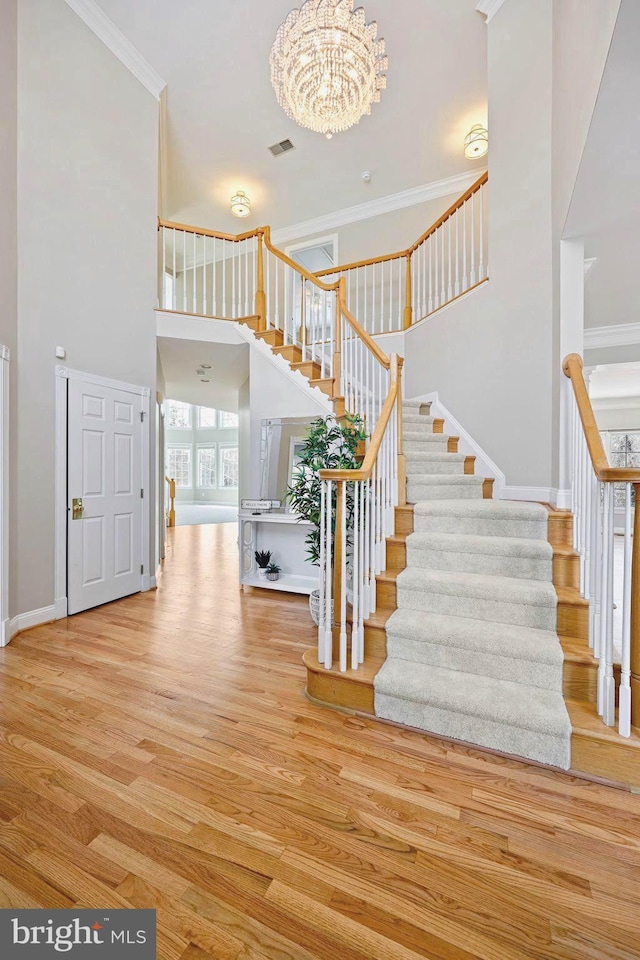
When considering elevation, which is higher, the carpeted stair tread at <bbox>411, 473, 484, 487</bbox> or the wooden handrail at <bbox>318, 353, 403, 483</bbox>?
the wooden handrail at <bbox>318, 353, 403, 483</bbox>

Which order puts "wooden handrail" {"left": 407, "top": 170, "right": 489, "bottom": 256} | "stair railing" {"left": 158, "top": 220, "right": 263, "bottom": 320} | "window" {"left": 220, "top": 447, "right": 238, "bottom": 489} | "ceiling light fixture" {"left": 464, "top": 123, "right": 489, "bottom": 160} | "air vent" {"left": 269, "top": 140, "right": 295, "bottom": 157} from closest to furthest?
1. "wooden handrail" {"left": 407, "top": 170, "right": 489, "bottom": 256}
2. "ceiling light fixture" {"left": 464, "top": 123, "right": 489, "bottom": 160}
3. "stair railing" {"left": 158, "top": 220, "right": 263, "bottom": 320}
4. "air vent" {"left": 269, "top": 140, "right": 295, "bottom": 157}
5. "window" {"left": 220, "top": 447, "right": 238, "bottom": 489}

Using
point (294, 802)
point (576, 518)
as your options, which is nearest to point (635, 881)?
point (294, 802)

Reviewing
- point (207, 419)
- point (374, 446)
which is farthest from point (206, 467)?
point (374, 446)

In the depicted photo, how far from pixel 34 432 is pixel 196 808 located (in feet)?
10.2

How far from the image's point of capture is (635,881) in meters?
1.27

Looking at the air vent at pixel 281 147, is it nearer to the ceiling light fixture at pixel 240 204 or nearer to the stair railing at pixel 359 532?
the ceiling light fixture at pixel 240 204

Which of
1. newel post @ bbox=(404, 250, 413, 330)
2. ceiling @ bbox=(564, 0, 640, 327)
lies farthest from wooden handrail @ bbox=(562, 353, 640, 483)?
newel post @ bbox=(404, 250, 413, 330)

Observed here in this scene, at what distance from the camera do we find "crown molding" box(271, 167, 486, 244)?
5727 millimetres

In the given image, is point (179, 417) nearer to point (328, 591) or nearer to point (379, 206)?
point (379, 206)

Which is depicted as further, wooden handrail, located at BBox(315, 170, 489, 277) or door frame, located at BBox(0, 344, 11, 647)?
wooden handrail, located at BBox(315, 170, 489, 277)

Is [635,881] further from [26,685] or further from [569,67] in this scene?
[569,67]

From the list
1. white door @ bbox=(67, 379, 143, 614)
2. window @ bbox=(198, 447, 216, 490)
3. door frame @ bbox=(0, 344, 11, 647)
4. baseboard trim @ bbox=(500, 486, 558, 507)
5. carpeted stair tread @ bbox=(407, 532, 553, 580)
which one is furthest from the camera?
window @ bbox=(198, 447, 216, 490)

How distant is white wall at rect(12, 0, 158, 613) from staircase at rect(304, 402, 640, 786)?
8.91ft

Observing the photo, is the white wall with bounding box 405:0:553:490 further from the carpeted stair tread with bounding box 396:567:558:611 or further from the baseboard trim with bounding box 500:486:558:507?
the carpeted stair tread with bounding box 396:567:558:611
